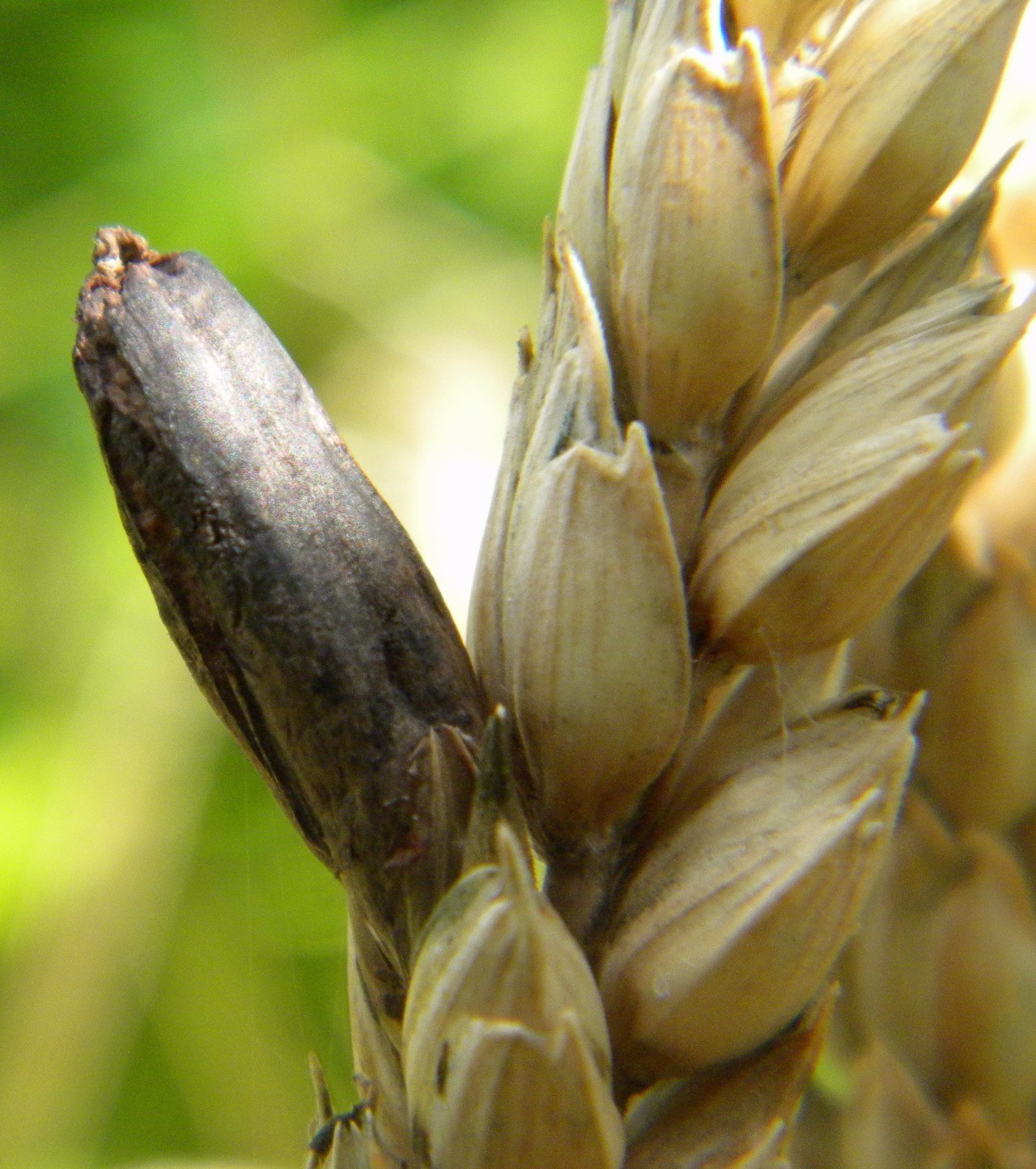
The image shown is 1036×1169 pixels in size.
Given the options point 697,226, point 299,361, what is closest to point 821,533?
point 697,226

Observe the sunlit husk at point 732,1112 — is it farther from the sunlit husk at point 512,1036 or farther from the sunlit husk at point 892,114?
the sunlit husk at point 892,114

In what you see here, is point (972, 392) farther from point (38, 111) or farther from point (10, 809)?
point (38, 111)

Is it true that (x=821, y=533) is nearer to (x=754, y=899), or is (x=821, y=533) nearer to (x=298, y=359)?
(x=754, y=899)

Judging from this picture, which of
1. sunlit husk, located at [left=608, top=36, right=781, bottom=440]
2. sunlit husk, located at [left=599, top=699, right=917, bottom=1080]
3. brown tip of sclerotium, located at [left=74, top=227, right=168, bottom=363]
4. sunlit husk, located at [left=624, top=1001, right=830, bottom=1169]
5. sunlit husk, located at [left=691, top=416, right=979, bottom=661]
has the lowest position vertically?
sunlit husk, located at [left=624, top=1001, right=830, bottom=1169]

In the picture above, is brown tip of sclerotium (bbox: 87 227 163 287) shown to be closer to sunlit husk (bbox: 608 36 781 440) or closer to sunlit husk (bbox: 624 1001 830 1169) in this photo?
sunlit husk (bbox: 608 36 781 440)

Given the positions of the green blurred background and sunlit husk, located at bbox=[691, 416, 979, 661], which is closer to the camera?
sunlit husk, located at bbox=[691, 416, 979, 661]

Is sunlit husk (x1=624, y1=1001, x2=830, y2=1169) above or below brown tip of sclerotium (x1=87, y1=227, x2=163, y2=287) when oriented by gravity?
below

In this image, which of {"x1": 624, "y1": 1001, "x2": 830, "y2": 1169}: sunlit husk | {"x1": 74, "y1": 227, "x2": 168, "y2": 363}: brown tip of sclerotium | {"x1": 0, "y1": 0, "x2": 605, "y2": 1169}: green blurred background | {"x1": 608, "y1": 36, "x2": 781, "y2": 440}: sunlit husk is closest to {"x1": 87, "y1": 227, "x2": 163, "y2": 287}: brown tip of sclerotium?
{"x1": 74, "y1": 227, "x2": 168, "y2": 363}: brown tip of sclerotium

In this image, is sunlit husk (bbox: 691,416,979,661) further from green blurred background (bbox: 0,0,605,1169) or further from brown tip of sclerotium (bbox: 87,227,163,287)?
green blurred background (bbox: 0,0,605,1169)

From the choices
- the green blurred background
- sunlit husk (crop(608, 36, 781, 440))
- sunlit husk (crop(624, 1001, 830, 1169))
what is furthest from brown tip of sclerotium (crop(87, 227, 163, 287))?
the green blurred background
